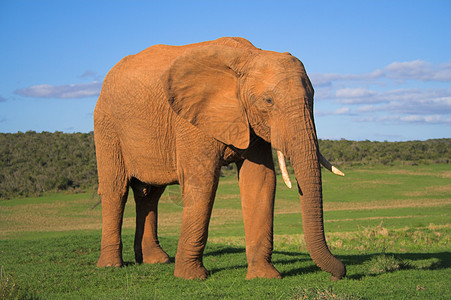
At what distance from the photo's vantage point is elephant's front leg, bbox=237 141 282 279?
10.2 m

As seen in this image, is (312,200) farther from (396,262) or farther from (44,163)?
(44,163)

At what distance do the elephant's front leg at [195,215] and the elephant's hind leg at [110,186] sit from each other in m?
2.43

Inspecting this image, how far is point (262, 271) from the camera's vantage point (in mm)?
10102

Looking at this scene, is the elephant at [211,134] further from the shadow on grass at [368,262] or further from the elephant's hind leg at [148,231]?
the shadow on grass at [368,262]

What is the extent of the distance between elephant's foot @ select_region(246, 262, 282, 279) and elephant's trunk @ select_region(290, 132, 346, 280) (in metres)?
1.72

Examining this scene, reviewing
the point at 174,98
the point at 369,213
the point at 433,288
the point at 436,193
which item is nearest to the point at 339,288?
the point at 433,288

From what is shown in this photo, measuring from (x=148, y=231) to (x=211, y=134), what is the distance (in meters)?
4.09

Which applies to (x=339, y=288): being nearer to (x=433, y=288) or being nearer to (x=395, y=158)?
(x=433, y=288)

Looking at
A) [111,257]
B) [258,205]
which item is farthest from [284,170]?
[111,257]

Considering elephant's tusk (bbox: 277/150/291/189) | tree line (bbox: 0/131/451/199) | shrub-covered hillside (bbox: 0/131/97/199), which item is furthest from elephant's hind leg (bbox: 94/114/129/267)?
shrub-covered hillside (bbox: 0/131/97/199)

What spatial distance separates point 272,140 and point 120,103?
12.6 ft

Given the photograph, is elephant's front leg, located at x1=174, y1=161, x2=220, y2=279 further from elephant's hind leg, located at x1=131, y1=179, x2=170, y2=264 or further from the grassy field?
elephant's hind leg, located at x1=131, y1=179, x2=170, y2=264

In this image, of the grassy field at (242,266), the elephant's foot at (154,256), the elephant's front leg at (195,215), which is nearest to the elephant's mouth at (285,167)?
the elephant's front leg at (195,215)

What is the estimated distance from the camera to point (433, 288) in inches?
355
